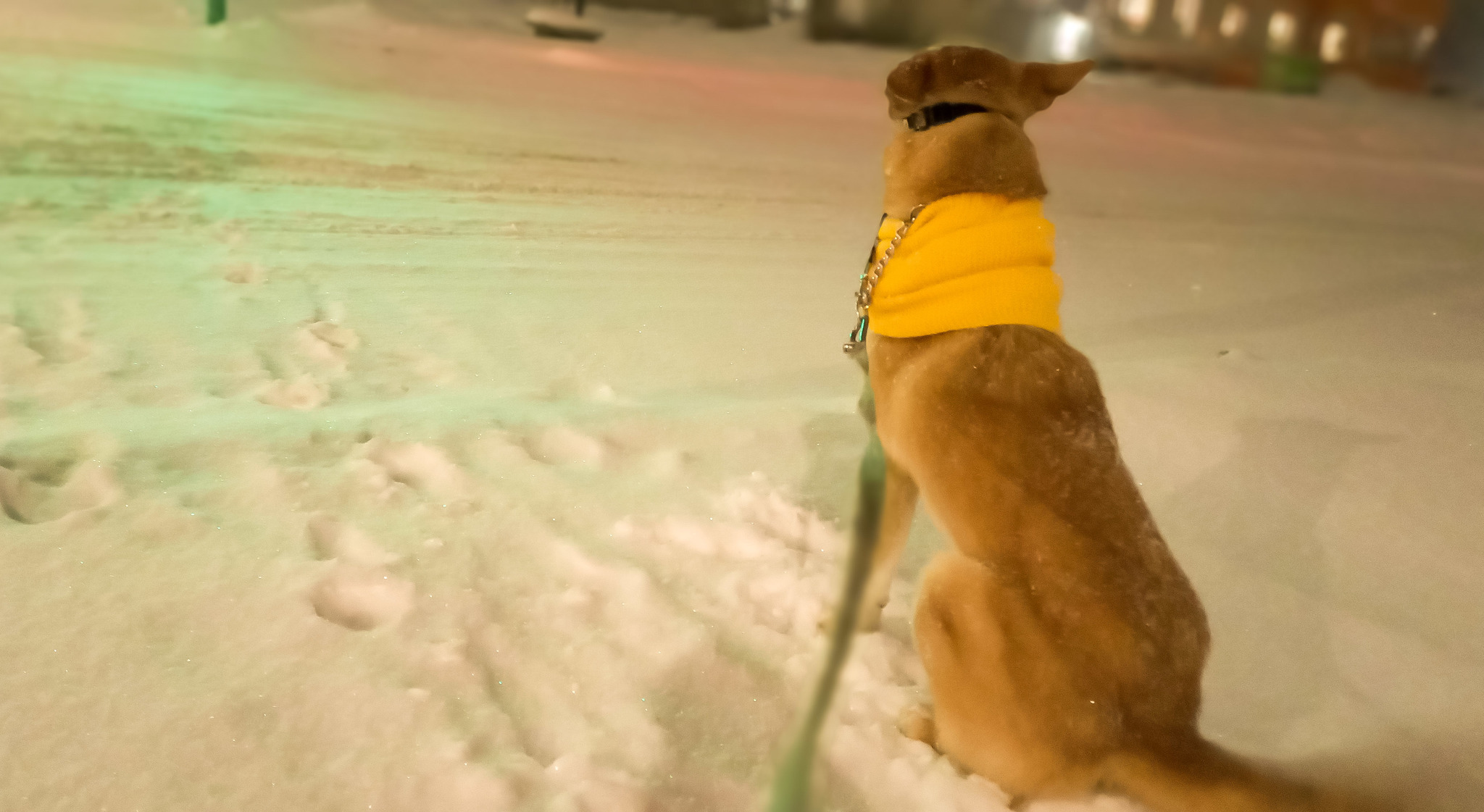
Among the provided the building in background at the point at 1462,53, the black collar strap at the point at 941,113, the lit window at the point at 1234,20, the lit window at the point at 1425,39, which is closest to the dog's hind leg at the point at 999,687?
the black collar strap at the point at 941,113

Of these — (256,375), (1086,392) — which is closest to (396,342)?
(256,375)

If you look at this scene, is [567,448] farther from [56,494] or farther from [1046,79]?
[1046,79]

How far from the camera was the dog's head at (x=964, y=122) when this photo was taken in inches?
77.7

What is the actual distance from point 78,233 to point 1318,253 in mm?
7492

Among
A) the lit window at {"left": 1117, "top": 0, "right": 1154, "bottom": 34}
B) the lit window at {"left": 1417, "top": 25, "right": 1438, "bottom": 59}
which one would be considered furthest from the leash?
the lit window at {"left": 1417, "top": 25, "right": 1438, "bottom": 59}

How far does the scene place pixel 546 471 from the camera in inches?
106

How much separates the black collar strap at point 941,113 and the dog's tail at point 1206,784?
55.4 inches

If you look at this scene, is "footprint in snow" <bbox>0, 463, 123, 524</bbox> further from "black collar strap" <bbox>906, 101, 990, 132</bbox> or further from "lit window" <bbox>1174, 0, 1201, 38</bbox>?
"lit window" <bbox>1174, 0, 1201, 38</bbox>

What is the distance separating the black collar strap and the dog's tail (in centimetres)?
141

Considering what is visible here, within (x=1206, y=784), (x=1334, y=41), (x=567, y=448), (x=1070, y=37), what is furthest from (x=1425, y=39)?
(x=1206, y=784)

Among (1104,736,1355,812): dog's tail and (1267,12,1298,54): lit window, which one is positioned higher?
(1267,12,1298,54): lit window

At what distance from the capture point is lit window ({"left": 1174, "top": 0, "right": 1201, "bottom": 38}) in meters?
19.5

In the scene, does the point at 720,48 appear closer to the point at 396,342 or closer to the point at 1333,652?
the point at 396,342

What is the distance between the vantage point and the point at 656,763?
1.74 m
